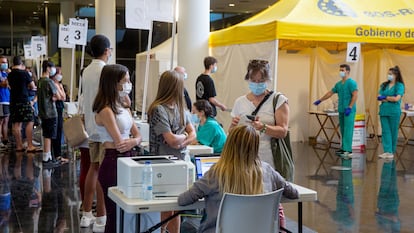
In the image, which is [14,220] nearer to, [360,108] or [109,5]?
[360,108]

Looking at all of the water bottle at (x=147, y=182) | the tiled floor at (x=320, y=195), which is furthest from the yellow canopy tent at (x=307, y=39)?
the water bottle at (x=147, y=182)

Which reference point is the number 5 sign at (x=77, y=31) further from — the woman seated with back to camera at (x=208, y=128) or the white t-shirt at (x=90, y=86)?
the white t-shirt at (x=90, y=86)

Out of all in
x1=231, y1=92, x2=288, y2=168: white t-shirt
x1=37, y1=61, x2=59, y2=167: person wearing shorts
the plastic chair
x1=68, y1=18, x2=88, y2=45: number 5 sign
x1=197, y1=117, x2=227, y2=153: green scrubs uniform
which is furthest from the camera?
x1=68, y1=18, x2=88, y2=45: number 5 sign

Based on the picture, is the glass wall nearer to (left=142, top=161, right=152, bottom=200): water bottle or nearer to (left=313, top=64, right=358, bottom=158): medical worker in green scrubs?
(left=313, top=64, right=358, bottom=158): medical worker in green scrubs

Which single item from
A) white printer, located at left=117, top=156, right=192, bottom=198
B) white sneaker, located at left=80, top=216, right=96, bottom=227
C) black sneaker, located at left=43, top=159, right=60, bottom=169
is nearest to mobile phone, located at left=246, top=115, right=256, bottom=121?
white printer, located at left=117, top=156, right=192, bottom=198

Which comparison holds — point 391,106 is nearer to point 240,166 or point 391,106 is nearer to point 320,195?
point 320,195

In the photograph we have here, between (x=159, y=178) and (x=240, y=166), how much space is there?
0.51 m

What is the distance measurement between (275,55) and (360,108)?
322cm

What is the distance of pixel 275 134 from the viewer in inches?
155

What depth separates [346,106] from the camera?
29.8 feet

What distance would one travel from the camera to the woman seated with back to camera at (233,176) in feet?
9.55

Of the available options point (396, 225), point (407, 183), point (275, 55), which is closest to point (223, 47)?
point (275, 55)

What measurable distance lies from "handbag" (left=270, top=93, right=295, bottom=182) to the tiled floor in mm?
1209

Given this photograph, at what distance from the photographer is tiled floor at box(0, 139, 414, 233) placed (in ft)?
16.8
